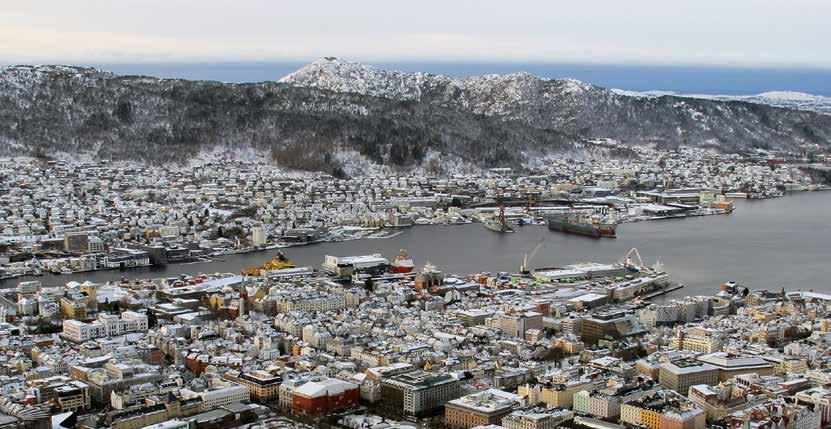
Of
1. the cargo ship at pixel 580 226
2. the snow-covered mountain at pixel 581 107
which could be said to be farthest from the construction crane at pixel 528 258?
the snow-covered mountain at pixel 581 107

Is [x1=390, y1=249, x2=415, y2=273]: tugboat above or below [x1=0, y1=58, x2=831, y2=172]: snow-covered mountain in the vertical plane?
below

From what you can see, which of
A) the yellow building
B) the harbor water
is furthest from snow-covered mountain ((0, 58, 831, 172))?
the yellow building

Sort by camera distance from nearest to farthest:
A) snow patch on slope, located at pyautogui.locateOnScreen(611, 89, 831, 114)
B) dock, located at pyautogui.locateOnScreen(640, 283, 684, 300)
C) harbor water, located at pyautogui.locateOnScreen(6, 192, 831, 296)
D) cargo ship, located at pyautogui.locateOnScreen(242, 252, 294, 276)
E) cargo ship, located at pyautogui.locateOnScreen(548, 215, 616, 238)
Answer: dock, located at pyautogui.locateOnScreen(640, 283, 684, 300), cargo ship, located at pyautogui.locateOnScreen(242, 252, 294, 276), harbor water, located at pyautogui.locateOnScreen(6, 192, 831, 296), cargo ship, located at pyautogui.locateOnScreen(548, 215, 616, 238), snow patch on slope, located at pyautogui.locateOnScreen(611, 89, 831, 114)

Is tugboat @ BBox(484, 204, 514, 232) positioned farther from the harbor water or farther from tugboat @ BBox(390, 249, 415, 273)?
tugboat @ BBox(390, 249, 415, 273)

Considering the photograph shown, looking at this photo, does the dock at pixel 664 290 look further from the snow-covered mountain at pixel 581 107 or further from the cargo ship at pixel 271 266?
the snow-covered mountain at pixel 581 107

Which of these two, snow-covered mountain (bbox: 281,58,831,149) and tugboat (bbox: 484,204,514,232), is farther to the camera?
snow-covered mountain (bbox: 281,58,831,149)

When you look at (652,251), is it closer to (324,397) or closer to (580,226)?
(580,226)
